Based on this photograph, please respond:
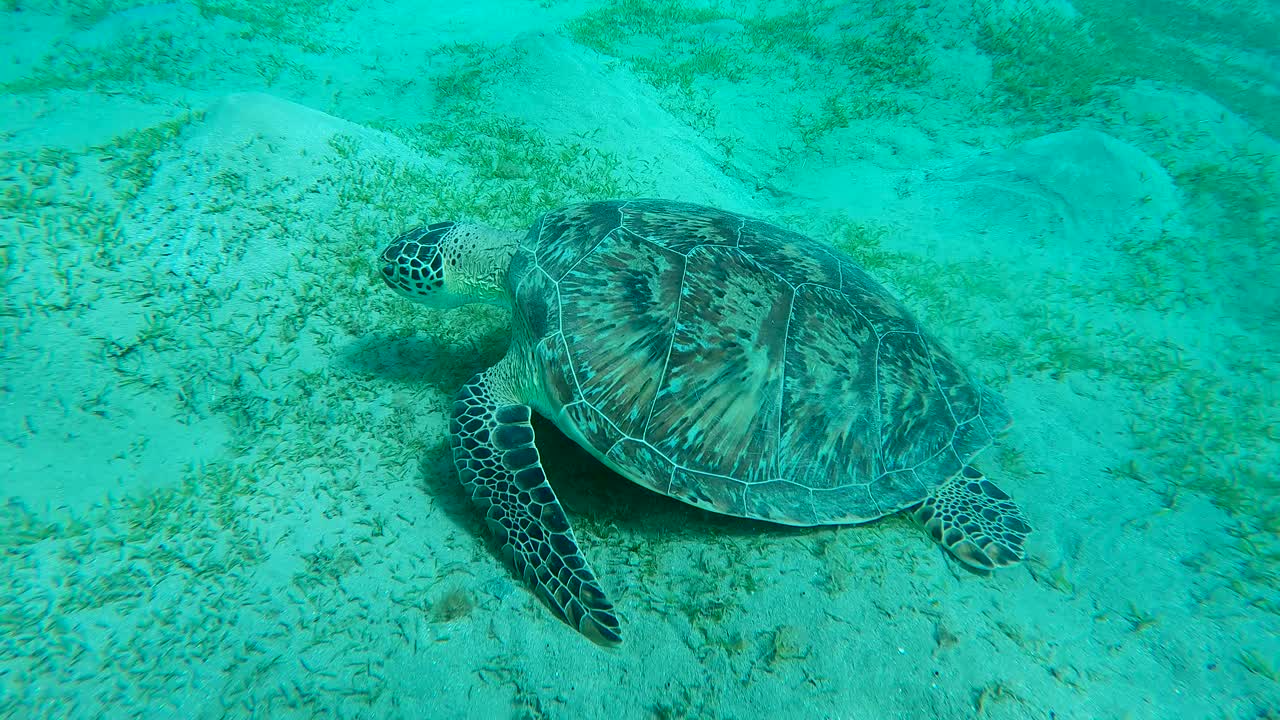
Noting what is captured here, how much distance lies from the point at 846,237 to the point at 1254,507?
324 cm

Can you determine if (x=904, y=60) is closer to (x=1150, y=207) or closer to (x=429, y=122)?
(x=1150, y=207)

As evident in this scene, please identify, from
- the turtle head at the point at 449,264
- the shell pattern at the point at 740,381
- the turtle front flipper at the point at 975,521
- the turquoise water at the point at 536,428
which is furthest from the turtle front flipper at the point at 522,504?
the turtle front flipper at the point at 975,521

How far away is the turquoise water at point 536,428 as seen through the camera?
199 cm

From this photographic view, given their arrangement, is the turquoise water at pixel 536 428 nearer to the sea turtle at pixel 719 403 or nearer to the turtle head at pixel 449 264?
the sea turtle at pixel 719 403

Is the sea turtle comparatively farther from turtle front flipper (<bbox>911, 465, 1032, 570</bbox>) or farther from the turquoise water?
the turquoise water

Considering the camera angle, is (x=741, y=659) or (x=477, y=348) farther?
(x=477, y=348)

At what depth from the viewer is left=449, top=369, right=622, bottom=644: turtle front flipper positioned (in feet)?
7.10

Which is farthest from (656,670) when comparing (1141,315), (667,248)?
(1141,315)

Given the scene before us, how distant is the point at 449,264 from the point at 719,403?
1974 millimetres

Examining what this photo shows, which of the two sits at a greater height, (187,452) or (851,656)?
(187,452)

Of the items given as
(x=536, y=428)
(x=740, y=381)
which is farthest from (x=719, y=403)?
(x=536, y=428)

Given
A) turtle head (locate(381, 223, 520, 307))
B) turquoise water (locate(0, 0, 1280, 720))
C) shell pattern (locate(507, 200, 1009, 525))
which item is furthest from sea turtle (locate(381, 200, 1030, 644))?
turtle head (locate(381, 223, 520, 307))

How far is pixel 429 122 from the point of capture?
5516 millimetres

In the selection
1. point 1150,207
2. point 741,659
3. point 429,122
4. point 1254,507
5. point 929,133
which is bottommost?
point 1254,507
